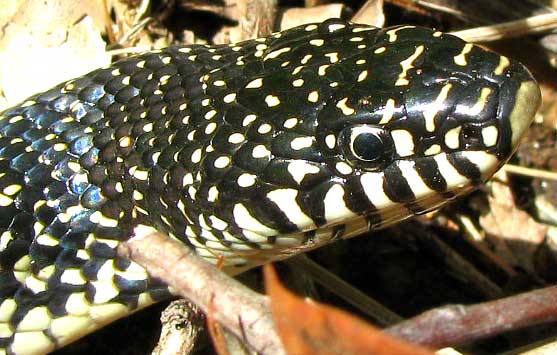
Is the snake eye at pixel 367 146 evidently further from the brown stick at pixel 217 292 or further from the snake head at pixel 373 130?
the brown stick at pixel 217 292

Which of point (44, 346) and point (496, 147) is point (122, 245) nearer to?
point (44, 346)

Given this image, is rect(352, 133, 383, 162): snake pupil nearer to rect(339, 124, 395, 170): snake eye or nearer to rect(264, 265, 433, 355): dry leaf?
rect(339, 124, 395, 170): snake eye

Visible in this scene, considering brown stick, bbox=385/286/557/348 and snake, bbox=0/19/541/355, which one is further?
snake, bbox=0/19/541/355

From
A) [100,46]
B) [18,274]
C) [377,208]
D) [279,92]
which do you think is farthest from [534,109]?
[100,46]

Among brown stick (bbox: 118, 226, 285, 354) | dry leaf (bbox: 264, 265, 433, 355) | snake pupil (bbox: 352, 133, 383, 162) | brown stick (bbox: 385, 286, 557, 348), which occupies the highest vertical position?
dry leaf (bbox: 264, 265, 433, 355)

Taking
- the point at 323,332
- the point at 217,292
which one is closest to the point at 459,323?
the point at 323,332

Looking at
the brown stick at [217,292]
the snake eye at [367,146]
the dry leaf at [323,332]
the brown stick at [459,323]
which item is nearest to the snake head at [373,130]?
the snake eye at [367,146]

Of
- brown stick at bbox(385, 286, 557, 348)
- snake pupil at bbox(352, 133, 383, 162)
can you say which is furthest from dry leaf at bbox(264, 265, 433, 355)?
snake pupil at bbox(352, 133, 383, 162)
